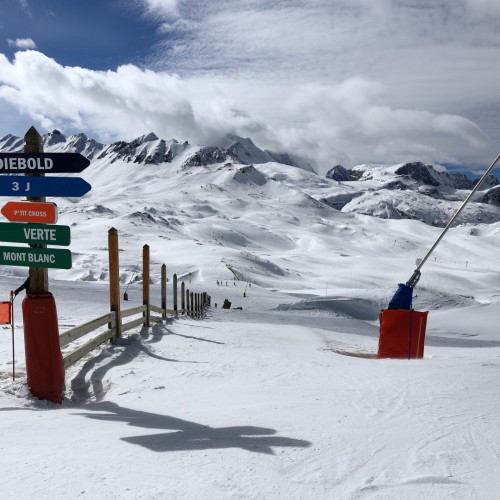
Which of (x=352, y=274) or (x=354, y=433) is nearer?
(x=354, y=433)

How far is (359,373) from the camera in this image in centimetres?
606

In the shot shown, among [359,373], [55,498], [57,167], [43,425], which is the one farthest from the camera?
[359,373]

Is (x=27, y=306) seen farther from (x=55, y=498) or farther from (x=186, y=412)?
(x=55, y=498)

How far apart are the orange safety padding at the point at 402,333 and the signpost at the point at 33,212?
17.8 ft

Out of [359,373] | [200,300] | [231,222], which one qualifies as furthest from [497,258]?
[359,373]

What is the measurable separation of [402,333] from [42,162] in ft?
20.0

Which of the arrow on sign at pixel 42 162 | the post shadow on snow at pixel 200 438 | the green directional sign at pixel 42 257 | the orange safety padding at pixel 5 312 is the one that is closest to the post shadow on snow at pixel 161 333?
the orange safety padding at pixel 5 312

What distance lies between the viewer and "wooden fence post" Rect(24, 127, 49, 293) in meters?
5.22

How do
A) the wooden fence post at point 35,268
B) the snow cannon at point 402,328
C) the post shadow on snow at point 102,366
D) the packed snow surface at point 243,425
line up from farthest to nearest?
the snow cannon at point 402,328 < the post shadow on snow at point 102,366 < the wooden fence post at point 35,268 < the packed snow surface at point 243,425

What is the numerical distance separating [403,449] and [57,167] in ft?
13.4

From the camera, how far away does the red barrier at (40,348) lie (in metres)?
5.25

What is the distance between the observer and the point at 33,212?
5.15m

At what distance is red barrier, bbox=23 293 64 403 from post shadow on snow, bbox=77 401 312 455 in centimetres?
120

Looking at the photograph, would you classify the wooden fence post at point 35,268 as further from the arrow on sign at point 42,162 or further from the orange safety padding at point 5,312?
the orange safety padding at point 5,312
